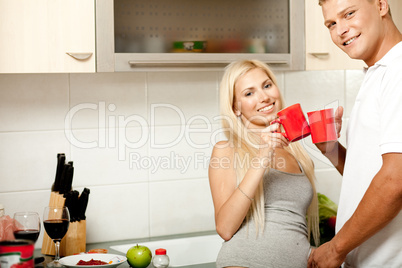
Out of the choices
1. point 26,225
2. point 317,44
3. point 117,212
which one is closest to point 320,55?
point 317,44

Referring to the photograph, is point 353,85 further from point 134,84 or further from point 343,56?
point 134,84

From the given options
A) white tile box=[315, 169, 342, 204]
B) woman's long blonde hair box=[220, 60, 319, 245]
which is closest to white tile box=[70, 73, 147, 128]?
woman's long blonde hair box=[220, 60, 319, 245]

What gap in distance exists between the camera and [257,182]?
169cm

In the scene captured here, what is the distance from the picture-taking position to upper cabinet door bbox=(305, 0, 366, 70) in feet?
6.93

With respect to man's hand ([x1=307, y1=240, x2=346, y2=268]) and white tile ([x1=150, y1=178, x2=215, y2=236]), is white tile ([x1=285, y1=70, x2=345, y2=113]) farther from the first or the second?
man's hand ([x1=307, y1=240, x2=346, y2=268])

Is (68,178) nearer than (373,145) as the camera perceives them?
No

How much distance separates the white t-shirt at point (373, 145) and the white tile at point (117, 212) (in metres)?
1.02

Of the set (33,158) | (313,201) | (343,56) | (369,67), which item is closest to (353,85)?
(343,56)

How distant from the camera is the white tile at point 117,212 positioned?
227 centimetres

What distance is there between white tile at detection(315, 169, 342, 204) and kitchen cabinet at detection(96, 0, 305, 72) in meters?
0.74

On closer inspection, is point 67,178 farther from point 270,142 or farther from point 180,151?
point 270,142

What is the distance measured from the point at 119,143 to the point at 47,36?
65cm

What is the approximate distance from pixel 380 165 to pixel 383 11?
463 mm

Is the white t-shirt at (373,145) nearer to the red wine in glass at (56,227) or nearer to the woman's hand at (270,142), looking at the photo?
Result: the woman's hand at (270,142)
